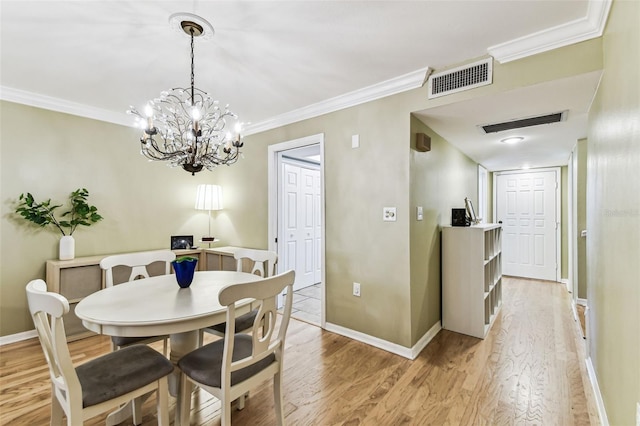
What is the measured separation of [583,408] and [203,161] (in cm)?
296

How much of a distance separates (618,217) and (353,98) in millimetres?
2142

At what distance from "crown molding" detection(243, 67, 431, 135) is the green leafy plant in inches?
81.3

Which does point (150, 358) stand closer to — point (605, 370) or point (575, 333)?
point (605, 370)

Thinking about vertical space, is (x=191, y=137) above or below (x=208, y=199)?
above

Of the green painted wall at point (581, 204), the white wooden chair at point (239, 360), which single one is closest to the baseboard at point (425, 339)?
the white wooden chair at point (239, 360)

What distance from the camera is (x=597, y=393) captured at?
1.89m

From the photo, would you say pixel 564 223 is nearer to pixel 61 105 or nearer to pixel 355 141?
pixel 355 141

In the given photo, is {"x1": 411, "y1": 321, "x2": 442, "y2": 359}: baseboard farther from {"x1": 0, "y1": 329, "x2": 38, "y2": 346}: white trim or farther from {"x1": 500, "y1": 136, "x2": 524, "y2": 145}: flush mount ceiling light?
{"x1": 0, "y1": 329, "x2": 38, "y2": 346}: white trim

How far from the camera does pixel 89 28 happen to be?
1825mm

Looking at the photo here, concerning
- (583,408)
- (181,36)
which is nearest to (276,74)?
(181,36)

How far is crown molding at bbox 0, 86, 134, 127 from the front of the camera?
277 centimetres

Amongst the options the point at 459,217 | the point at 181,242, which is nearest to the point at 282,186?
the point at 181,242

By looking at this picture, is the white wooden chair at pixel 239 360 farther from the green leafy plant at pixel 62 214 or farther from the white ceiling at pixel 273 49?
the green leafy plant at pixel 62 214

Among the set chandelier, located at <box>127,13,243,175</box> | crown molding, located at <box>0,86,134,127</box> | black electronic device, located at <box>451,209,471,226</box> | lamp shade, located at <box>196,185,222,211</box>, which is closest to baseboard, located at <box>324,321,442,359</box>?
black electronic device, located at <box>451,209,471,226</box>
